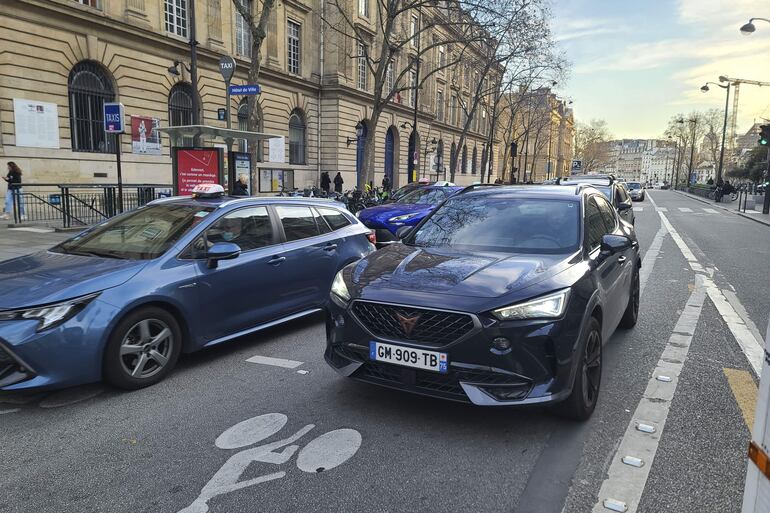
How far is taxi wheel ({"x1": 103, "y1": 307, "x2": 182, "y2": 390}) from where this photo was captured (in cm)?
413

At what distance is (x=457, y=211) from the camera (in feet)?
16.8

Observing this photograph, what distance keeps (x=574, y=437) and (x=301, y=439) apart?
176cm

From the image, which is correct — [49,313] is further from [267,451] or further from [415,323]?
[415,323]

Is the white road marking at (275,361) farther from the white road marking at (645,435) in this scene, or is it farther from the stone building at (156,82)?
the stone building at (156,82)

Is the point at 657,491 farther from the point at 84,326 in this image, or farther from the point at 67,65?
the point at 67,65

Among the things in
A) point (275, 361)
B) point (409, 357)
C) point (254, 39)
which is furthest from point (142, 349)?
point (254, 39)

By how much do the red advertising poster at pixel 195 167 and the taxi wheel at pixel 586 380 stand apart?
1130 cm

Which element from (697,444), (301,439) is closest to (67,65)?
(301,439)

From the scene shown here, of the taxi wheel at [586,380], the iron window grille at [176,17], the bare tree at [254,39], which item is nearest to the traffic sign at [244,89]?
the bare tree at [254,39]

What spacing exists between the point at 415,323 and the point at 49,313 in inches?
101

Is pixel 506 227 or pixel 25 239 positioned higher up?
pixel 506 227

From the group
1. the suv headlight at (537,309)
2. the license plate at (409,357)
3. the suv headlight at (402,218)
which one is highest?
the suv headlight at (537,309)

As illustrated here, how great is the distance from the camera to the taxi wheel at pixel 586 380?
3.58 m

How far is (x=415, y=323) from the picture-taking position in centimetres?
346
